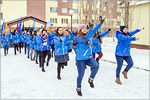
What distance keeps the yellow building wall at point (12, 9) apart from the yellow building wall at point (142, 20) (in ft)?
87.6

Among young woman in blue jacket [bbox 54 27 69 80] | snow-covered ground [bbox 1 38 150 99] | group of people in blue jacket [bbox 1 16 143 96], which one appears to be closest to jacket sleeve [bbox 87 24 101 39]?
group of people in blue jacket [bbox 1 16 143 96]

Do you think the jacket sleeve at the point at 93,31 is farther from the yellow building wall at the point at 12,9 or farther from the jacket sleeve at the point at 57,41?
the yellow building wall at the point at 12,9

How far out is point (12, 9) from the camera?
36.8m

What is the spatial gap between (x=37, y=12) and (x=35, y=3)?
79.0 inches

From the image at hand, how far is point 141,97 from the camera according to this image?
4.37 meters

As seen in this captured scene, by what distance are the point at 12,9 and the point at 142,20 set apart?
2835cm

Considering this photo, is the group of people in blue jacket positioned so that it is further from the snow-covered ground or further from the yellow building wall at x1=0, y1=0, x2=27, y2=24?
the yellow building wall at x1=0, y1=0, x2=27, y2=24

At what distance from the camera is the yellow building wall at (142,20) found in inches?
627

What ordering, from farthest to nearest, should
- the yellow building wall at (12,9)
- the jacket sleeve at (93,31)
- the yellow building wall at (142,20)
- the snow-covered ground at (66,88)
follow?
the yellow building wall at (12,9), the yellow building wall at (142,20), the snow-covered ground at (66,88), the jacket sleeve at (93,31)

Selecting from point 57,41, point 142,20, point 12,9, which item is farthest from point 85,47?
point 12,9

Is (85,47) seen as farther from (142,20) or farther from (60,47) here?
(142,20)

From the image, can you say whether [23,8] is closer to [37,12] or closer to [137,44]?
[37,12]

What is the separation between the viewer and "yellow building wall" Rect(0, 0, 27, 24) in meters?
35.9

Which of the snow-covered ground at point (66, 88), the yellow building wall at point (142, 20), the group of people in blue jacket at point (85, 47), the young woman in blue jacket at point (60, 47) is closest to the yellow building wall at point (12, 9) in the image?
the yellow building wall at point (142, 20)
